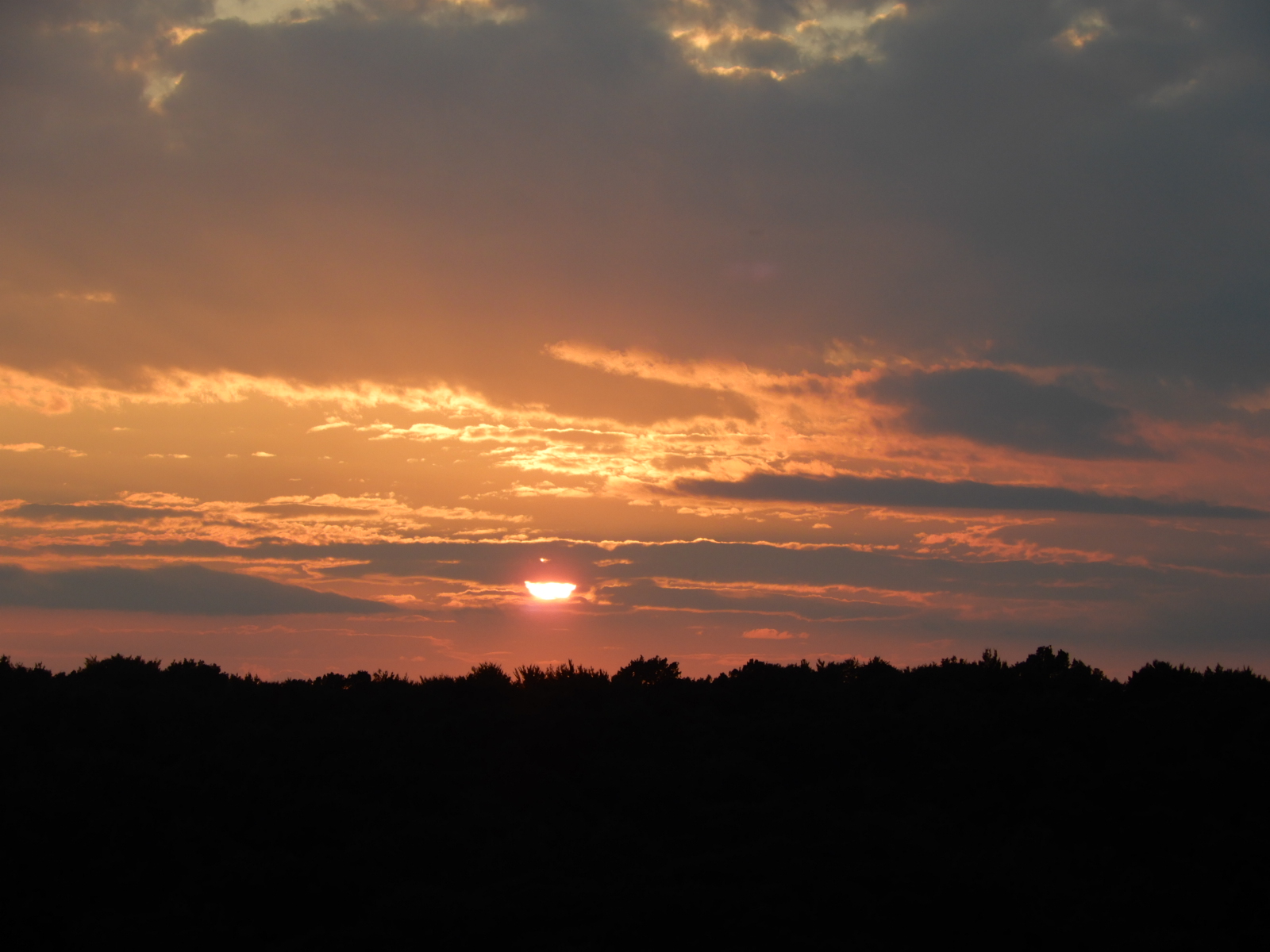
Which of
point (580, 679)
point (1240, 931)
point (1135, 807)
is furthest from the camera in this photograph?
point (580, 679)

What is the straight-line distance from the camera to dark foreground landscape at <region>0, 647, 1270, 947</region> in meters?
13.9

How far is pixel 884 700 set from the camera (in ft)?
71.2

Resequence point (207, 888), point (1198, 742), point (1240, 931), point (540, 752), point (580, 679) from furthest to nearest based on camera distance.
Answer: point (580, 679) → point (540, 752) → point (1198, 742) → point (207, 888) → point (1240, 931)

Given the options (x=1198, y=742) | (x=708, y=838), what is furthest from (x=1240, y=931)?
(x=708, y=838)

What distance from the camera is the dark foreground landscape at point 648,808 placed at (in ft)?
45.6

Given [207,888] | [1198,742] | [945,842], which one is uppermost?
[1198,742]

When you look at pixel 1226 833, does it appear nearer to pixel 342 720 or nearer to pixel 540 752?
pixel 540 752

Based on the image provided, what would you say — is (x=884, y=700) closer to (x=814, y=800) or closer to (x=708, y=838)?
(x=814, y=800)

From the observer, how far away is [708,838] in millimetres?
15914

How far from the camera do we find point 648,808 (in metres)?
17.3

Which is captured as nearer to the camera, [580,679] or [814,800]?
[814,800]

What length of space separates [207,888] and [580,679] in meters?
9.98

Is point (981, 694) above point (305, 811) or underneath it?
above

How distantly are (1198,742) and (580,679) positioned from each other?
1309cm
